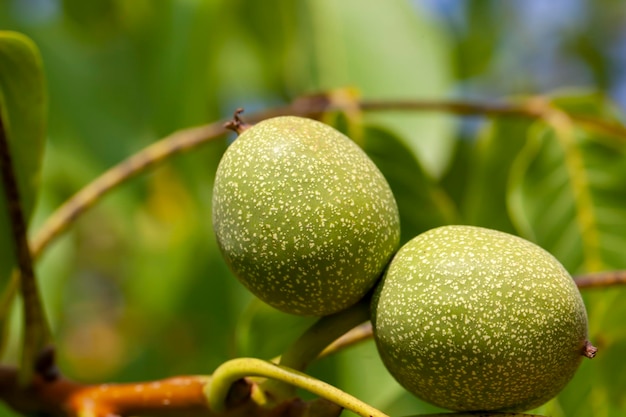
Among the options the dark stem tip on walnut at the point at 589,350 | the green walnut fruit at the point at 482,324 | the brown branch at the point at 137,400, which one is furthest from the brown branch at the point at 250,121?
the dark stem tip on walnut at the point at 589,350

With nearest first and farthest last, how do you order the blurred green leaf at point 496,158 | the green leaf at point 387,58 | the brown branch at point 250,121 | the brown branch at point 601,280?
the brown branch at point 601,280, the brown branch at point 250,121, the blurred green leaf at point 496,158, the green leaf at point 387,58

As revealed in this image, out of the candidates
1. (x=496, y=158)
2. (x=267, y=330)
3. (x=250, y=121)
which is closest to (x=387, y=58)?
(x=496, y=158)

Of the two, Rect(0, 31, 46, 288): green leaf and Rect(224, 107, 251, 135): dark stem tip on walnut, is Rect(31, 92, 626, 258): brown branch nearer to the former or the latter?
Rect(0, 31, 46, 288): green leaf

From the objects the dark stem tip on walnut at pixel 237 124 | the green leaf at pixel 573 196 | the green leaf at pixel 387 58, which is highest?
the dark stem tip on walnut at pixel 237 124

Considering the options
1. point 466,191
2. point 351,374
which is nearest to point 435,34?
point 466,191

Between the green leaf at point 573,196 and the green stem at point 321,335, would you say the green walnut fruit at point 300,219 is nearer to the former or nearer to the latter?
the green stem at point 321,335
